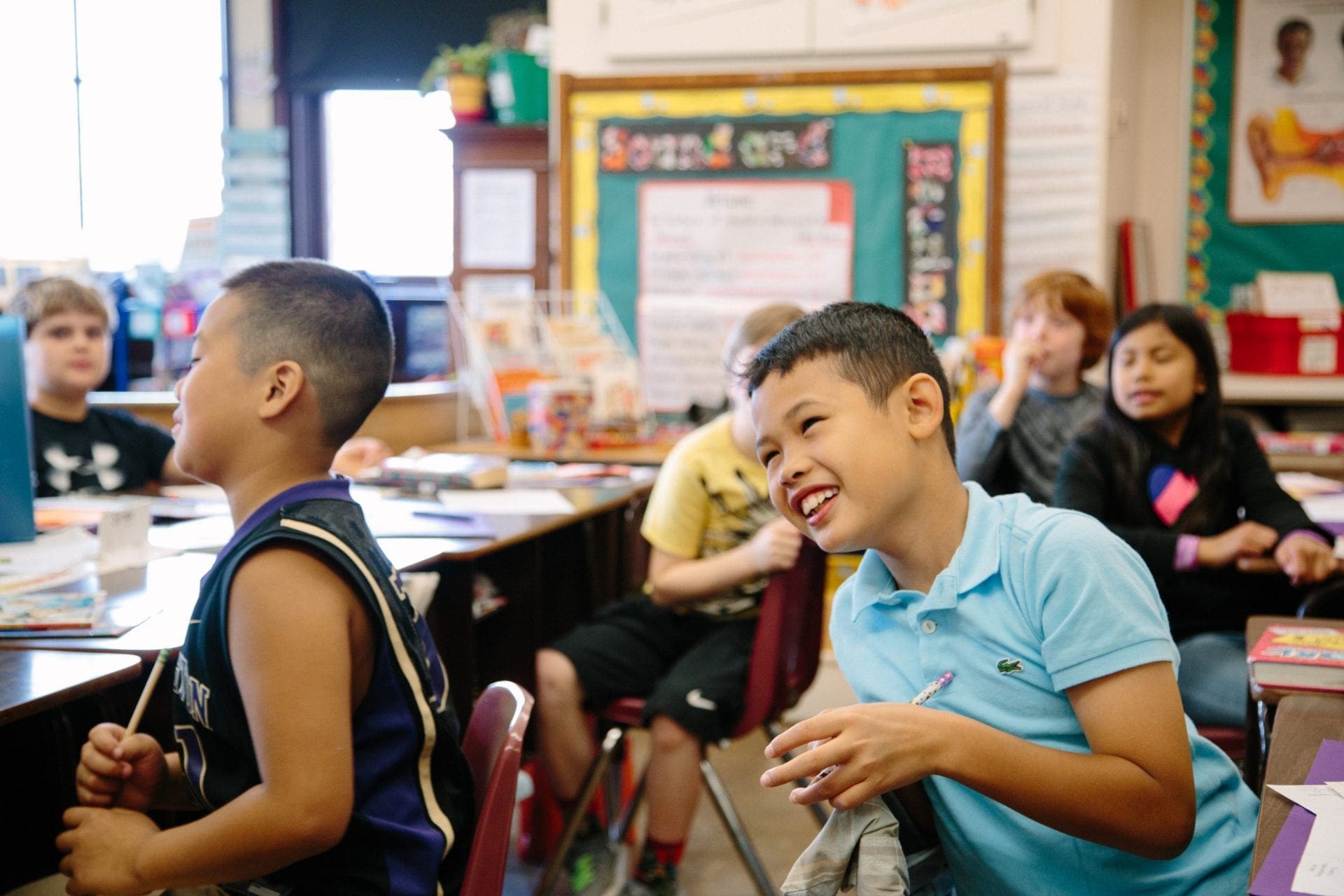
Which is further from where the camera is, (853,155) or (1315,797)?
(853,155)

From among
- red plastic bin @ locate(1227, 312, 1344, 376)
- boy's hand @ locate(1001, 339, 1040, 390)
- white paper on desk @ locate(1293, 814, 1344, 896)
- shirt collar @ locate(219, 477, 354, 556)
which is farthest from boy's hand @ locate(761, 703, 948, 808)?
red plastic bin @ locate(1227, 312, 1344, 376)

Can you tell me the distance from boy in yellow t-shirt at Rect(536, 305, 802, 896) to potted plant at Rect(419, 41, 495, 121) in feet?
8.68

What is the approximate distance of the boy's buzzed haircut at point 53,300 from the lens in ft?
8.93

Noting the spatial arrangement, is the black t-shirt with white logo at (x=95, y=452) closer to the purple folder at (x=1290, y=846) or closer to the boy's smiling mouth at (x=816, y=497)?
the boy's smiling mouth at (x=816, y=497)

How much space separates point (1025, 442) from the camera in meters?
2.74

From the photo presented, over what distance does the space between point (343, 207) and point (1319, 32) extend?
422cm

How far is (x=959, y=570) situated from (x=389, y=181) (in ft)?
17.4

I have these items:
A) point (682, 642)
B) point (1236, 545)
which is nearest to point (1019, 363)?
point (1236, 545)

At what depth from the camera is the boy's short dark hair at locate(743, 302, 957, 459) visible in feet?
3.43

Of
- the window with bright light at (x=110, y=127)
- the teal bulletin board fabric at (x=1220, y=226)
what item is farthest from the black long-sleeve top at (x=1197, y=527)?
the window with bright light at (x=110, y=127)

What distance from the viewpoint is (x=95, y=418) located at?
9.14 ft

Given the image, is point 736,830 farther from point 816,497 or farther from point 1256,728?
point 816,497

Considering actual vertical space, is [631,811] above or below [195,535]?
below

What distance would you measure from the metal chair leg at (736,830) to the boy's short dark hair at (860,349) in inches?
49.7
